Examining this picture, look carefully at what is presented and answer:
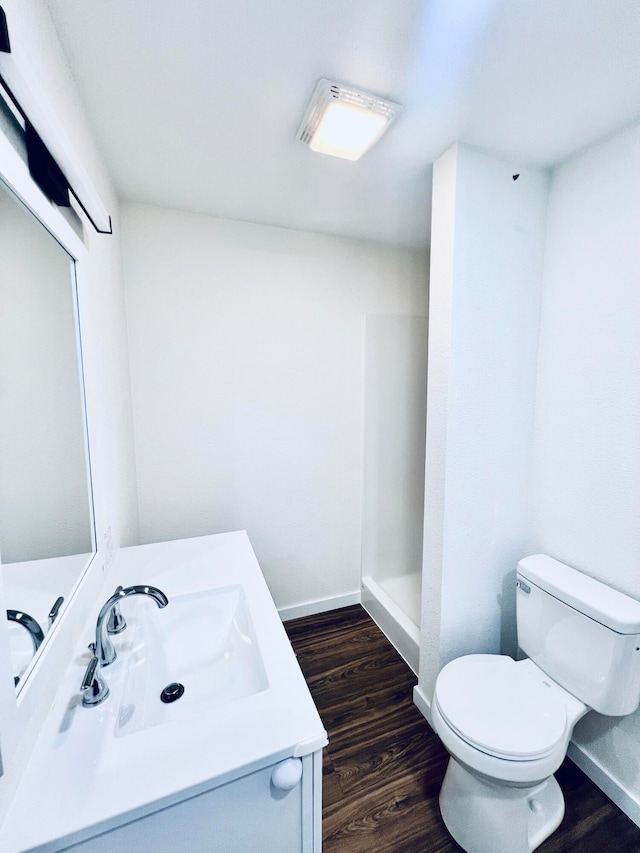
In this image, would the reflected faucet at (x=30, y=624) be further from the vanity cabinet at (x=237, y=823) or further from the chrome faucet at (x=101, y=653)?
the vanity cabinet at (x=237, y=823)

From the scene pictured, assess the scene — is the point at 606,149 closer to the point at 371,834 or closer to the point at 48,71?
the point at 48,71

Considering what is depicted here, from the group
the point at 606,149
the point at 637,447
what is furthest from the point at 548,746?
the point at 606,149

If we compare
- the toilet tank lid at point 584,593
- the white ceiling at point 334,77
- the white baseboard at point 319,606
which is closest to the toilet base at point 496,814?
the toilet tank lid at point 584,593

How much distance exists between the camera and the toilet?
1090mm

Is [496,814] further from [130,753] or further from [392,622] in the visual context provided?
[130,753]

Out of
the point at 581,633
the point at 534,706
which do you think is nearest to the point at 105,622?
the point at 534,706

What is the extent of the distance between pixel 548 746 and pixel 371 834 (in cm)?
68

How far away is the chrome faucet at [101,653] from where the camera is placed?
79 cm

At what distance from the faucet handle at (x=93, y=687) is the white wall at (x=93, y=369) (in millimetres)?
68

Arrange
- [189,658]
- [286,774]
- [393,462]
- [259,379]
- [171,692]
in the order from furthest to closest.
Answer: [393,462] < [259,379] < [189,658] < [171,692] < [286,774]

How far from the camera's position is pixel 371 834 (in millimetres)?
1198

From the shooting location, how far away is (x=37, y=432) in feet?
2.73

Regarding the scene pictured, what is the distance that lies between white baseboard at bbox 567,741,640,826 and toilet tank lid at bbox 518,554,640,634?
0.67 metres

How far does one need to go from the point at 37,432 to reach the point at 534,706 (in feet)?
5.78
